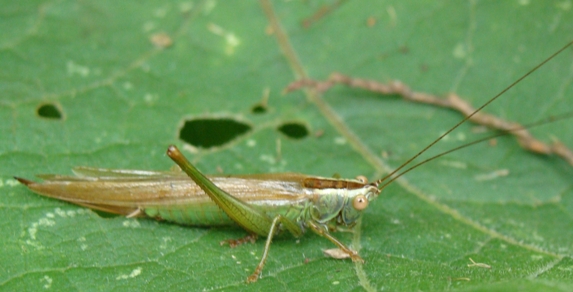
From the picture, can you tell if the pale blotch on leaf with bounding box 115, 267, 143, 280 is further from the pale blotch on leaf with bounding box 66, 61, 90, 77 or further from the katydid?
the pale blotch on leaf with bounding box 66, 61, 90, 77

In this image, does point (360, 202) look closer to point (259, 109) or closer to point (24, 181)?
point (259, 109)

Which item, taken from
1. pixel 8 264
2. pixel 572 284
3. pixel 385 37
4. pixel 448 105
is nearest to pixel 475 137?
pixel 448 105

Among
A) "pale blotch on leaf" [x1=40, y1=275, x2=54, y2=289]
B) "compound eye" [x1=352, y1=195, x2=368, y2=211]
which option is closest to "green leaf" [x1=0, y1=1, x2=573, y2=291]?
"pale blotch on leaf" [x1=40, y1=275, x2=54, y2=289]

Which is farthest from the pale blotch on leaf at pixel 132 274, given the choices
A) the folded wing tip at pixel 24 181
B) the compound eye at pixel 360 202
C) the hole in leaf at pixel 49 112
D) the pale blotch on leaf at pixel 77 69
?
the pale blotch on leaf at pixel 77 69

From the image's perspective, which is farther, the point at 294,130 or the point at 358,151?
the point at 294,130

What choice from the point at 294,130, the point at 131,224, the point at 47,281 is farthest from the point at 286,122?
the point at 47,281

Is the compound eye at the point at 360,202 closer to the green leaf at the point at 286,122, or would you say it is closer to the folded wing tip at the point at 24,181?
the green leaf at the point at 286,122
